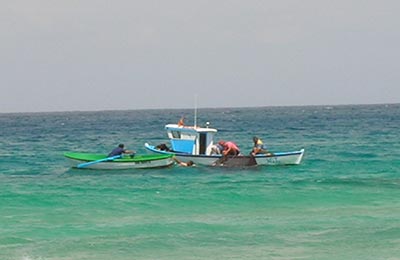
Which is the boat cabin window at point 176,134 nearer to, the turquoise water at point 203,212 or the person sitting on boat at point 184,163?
the person sitting on boat at point 184,163

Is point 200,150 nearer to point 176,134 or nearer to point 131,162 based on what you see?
point 176,134

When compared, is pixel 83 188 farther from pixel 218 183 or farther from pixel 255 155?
pixel 255 155

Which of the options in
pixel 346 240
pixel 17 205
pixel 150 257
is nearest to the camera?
pixel 150 257

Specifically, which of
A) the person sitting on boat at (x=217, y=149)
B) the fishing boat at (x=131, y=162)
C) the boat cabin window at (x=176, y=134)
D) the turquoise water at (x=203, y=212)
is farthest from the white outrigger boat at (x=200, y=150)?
the fishing boat at (x=131, y=162)

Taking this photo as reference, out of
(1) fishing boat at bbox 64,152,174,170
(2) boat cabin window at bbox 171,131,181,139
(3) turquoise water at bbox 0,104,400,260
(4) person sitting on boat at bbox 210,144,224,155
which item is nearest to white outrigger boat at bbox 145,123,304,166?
(2) boat cabin window at bbox 171,131,181,139

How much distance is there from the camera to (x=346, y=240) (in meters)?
17.8

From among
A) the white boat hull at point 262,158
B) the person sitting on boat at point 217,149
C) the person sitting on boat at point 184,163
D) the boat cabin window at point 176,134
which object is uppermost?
the boat cabin window at point 176,134

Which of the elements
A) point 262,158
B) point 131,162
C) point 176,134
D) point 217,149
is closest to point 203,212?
point 131,162

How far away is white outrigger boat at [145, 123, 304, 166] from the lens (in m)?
36.4

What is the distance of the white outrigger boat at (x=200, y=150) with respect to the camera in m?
36.4

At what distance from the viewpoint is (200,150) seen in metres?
37.7

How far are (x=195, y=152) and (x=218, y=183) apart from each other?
7204mm

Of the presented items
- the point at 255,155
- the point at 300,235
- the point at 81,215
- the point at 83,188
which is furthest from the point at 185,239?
the point at 255,155

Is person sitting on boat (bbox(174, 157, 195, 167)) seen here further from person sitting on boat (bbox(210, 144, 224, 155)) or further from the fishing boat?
person sitting on boat (bbox(210, 144, 224, 155))
